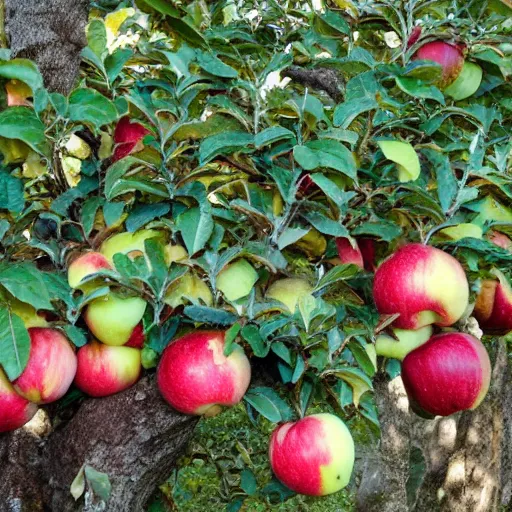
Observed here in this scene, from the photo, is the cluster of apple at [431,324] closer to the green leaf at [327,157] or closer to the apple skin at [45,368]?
the green leaf at [327,157]

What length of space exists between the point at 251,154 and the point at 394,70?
256mm

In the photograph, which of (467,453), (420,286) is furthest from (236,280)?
(467,453)

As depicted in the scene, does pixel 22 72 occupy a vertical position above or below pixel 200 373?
above

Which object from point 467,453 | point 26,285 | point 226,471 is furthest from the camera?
point 467,453

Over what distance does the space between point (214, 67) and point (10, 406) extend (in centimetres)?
57

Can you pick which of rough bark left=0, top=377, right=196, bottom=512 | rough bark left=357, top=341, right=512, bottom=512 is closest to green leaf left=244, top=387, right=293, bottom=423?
rough bark left=0, top=377, right=196, bottom=512

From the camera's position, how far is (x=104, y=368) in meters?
0.98

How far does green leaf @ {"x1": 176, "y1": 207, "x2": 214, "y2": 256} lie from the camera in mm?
950

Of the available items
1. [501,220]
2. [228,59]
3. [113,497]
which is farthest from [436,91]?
[113,497]

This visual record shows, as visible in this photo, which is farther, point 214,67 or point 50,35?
point 50,35

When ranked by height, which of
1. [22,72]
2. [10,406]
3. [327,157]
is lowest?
[10,406]

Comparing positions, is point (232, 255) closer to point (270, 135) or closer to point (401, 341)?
point (270, 135)

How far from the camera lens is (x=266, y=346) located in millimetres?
959

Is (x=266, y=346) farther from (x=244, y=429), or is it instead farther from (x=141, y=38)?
(x=244, y=429)
